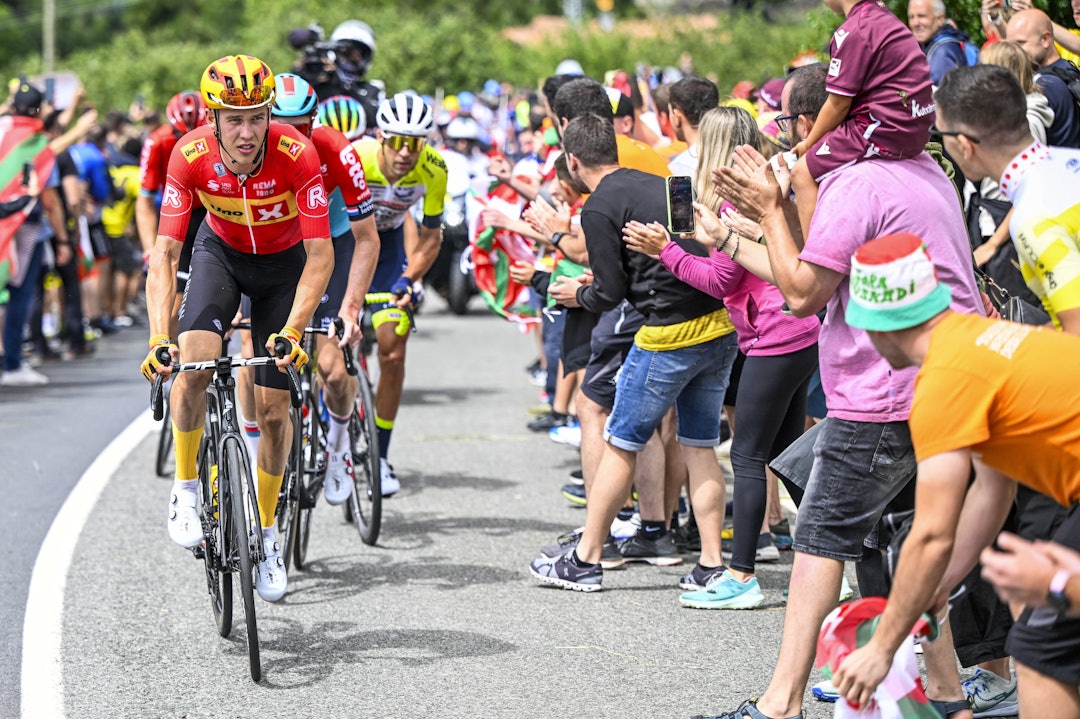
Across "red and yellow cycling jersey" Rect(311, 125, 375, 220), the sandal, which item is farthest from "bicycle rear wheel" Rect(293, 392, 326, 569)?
the sandal

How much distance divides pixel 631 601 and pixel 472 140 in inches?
505

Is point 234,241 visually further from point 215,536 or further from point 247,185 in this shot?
point 215,536

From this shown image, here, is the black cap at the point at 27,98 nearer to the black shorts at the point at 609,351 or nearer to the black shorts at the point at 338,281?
the black shorts at the point at 338,281

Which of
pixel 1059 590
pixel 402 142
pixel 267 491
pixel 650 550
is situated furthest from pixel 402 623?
pixel 1059 590

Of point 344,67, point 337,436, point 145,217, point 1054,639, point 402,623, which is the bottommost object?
point 402,623

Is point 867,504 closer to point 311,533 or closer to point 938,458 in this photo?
→ point 938,458

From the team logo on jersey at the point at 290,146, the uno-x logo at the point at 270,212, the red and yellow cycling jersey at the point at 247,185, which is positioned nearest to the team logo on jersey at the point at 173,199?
the red and yellow cycling jersey at the point at 247,185

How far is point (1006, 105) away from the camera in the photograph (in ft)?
13.6

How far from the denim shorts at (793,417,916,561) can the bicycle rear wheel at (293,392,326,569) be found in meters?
3.35

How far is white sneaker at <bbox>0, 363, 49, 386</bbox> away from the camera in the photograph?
554 inches

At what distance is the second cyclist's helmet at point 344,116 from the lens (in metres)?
9.47

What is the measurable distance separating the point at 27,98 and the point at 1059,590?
39.3ft

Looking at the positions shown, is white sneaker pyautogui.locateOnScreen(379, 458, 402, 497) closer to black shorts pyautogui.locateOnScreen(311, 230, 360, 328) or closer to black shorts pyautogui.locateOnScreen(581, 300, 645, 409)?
black shorts pyautogui.locateOnScreen(311, 230, 360, 328)

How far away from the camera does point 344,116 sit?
31.2 ft
